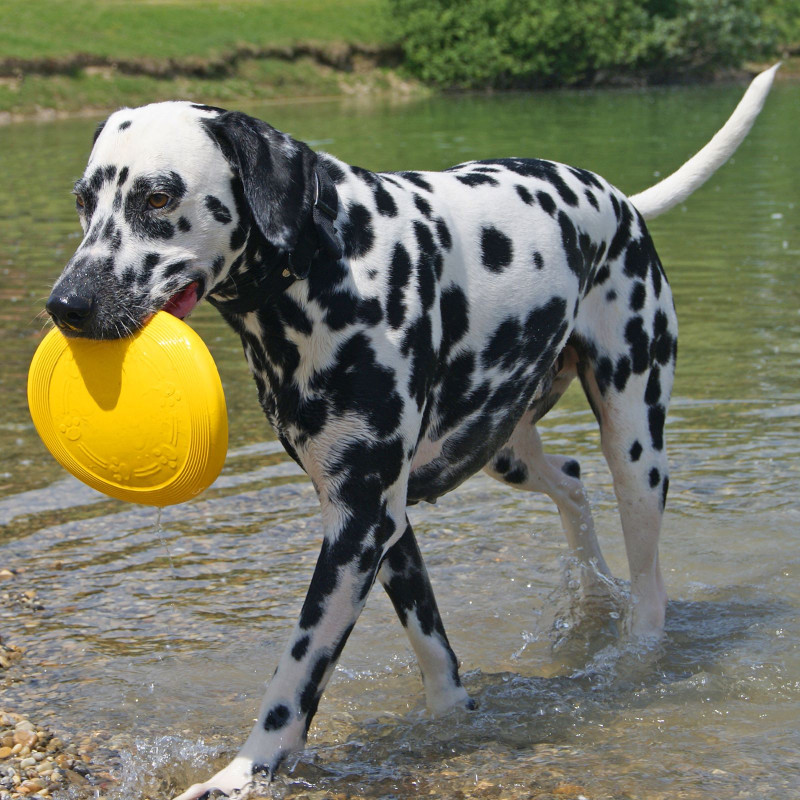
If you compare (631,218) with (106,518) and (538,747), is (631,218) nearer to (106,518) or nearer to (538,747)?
(538,747)

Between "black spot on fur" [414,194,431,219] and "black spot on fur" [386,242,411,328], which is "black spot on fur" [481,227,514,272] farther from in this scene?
"black spot on fur" [386,242,411,328]

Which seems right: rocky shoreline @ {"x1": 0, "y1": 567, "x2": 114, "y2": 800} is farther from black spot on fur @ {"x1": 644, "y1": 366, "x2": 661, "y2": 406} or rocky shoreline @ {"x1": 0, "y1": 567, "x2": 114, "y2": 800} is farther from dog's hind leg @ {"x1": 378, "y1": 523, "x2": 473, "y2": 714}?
black spot on fur @ {"x1": 644, "y1": 366, "x2": 661, "y2": 406}

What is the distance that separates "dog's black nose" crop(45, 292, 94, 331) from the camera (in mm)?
3426

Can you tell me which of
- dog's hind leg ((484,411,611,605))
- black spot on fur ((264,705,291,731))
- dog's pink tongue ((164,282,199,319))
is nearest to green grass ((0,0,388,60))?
dog's hind leg ((484,411,611,605))

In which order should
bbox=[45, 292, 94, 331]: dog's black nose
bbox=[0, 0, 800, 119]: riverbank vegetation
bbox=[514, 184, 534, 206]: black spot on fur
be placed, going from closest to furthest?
bbox=[45, 292, 94, 331]: dog's black nose
bbox=[514, 184, 534, 206]: black spot on fur
bbox=[0, 0, 800, 119]: riverbank vegetation

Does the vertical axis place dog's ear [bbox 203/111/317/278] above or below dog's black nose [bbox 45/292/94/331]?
above

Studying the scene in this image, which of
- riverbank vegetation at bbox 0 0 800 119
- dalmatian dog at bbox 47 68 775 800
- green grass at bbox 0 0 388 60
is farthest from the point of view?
riverbank vegetation at bbox 0 0 800 119

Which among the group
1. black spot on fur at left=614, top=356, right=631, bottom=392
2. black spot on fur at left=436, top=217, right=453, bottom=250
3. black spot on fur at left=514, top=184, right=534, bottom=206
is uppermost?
black spot on fur at left=514, top=184, right=534, bottom=206

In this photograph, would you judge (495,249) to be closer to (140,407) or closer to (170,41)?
(140,407)

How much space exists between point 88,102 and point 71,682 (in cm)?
3421

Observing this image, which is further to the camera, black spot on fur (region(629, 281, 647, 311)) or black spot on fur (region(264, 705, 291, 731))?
black spot on fur (region(629, 281, 647, 311))

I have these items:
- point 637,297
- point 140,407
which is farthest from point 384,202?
point 637,297

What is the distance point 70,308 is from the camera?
3432mm

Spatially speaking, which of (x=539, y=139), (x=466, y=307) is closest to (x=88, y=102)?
(x=539, y=139)
